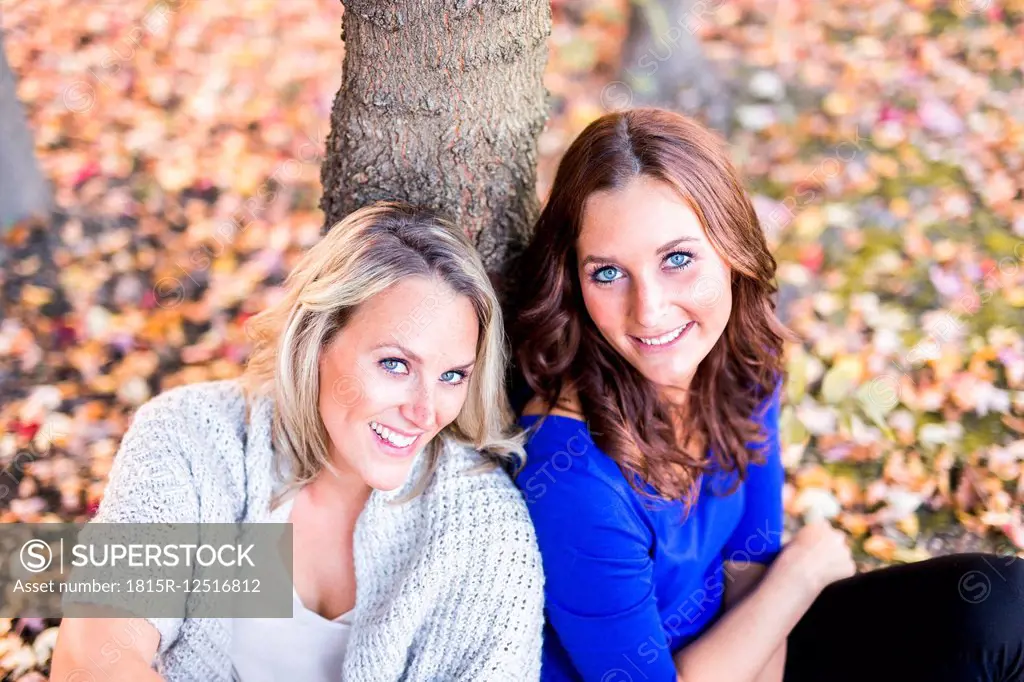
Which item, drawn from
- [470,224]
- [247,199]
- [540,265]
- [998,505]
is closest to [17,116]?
[247,199]

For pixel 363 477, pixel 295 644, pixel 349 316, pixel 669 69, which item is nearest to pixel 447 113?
pixel 349 316

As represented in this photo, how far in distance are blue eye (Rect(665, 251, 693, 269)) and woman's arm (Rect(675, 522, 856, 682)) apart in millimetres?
1018

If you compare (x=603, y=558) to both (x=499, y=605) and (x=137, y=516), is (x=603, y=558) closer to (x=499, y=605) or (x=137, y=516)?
(x=499, y=605)

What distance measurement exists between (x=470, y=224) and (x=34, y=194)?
2696mm

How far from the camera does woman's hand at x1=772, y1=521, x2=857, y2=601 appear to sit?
2.60 meters

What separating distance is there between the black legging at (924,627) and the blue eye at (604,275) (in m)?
1.17

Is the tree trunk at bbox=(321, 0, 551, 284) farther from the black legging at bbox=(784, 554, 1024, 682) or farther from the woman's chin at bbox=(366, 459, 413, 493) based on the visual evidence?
the black legging at bbox=(784, 554, 1024, 682)

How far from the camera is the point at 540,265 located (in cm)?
237

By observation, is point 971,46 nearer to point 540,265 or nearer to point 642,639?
point 540,265

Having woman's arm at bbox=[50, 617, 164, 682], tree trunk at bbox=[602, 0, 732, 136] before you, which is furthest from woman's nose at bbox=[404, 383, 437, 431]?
tree trunk at bbox=[602, 0, 732, 136]

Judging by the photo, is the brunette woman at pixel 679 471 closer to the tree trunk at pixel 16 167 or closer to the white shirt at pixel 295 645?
the white shirt at pixel 295 645

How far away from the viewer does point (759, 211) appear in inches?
173

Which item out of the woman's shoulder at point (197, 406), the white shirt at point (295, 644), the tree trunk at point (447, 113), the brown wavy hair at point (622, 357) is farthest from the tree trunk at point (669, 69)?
the white shirt at point (295, 644)

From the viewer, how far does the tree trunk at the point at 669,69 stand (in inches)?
194
